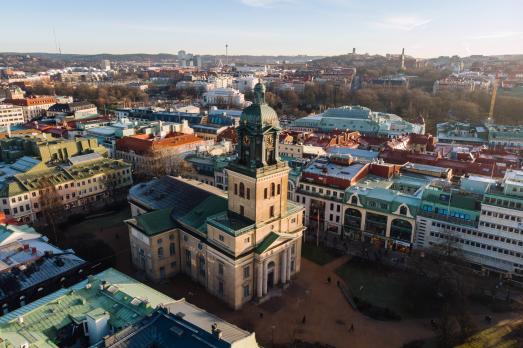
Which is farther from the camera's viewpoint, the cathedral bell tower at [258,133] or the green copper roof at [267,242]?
the green copper roof at [267,242]

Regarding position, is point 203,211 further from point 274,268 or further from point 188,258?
point 274,268

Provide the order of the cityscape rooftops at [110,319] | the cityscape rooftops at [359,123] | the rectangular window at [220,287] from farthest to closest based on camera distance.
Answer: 1. the cityscape rooftops at [359,123]
2. the rectangular window at [220,287]
3. the cityscape rooftops at [110,319]

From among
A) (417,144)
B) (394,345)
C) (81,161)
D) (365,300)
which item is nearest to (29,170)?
(81,161)

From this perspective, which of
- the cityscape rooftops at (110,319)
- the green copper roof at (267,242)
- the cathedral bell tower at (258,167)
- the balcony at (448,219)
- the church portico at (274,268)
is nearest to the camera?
the cityscape rooftops at (110,319)

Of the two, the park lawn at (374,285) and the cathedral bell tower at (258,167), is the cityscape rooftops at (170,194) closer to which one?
the cathedral bell tower at (258,167)

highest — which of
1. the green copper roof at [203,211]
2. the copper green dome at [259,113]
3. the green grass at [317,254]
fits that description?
the copper green dome at [259,113]

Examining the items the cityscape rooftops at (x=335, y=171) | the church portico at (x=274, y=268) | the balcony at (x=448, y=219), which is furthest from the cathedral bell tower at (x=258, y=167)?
the balcony at (x=448, y=219)
